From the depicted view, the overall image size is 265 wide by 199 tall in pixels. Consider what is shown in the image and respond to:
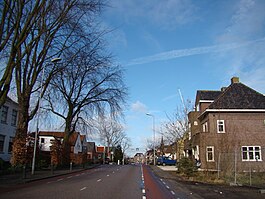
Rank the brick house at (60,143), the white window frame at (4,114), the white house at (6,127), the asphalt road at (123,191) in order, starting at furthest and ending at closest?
the brick house at (60,143)
the white window frame at (4,114)
the white house at (6,127)
the asphalt road at (123,191)

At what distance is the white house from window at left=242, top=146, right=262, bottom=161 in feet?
95.0

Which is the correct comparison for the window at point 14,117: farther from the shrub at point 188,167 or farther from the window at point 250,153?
the window at point 250,153

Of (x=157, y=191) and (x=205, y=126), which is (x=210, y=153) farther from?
(x=157, y=191)

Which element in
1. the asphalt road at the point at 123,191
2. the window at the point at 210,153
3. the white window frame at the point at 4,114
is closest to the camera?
the asphalt road at the point at 123,191

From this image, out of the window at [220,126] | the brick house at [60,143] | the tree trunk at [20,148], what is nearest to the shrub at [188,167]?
the window at [220,126]

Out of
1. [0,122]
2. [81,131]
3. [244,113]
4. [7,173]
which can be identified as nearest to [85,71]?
[81,131]

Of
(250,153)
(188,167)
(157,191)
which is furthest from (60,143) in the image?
A: (157,191)

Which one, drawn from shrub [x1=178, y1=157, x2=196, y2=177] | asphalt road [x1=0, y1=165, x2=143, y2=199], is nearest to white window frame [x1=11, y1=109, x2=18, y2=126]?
asphalt road [x1=0, y1=165, x2=143, y2=199]

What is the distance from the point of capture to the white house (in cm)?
3612

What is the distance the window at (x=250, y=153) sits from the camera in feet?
112

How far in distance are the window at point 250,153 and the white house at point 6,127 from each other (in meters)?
29.0

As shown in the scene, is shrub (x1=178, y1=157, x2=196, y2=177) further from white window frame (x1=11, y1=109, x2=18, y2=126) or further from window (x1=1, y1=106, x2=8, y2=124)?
white window frame (x1=11, y1=109, x2=18, y2=126)

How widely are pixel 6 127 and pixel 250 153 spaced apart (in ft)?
98.6

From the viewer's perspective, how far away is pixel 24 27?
18.0m
